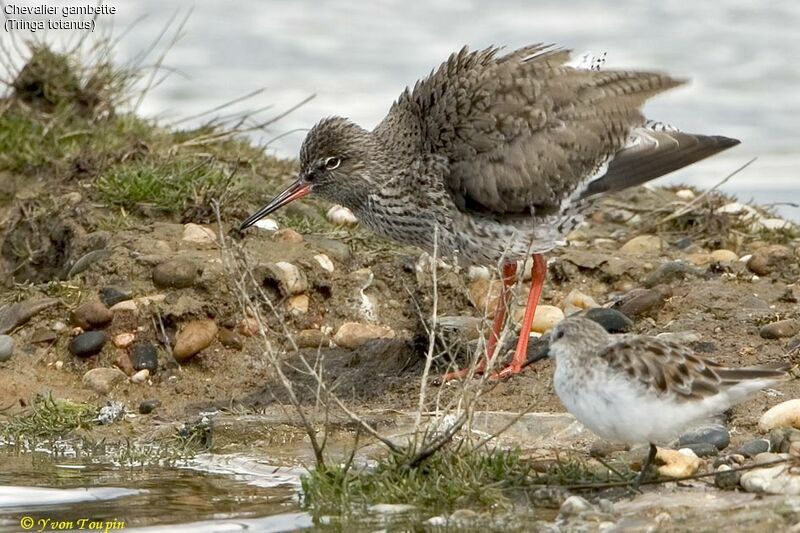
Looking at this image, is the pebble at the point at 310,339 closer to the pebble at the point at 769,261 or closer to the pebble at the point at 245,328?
the pebble at the point at 245,328

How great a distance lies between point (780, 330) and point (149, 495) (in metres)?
3.67

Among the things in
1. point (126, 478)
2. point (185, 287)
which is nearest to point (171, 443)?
point (126, 478)

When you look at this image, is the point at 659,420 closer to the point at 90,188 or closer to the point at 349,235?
the point at 349,235

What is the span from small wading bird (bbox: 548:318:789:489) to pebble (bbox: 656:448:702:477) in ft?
0.35

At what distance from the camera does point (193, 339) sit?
8.47m

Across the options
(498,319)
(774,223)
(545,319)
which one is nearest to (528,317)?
(498,319)

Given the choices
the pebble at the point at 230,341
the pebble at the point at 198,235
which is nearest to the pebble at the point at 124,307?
the pebble at the point at 230,341

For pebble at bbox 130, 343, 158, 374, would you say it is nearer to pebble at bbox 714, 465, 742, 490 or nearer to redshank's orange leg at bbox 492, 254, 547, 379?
redshank's orange leg at bbox 492, 254, 547, 379

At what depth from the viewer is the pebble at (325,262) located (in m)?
9.09

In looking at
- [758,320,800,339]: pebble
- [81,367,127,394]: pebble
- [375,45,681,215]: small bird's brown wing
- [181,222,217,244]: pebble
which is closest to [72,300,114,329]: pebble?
[81,367,127,394]: pebble

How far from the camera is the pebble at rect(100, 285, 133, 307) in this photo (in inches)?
341

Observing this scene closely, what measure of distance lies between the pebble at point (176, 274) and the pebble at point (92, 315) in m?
0.38

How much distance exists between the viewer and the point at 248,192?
9938 millimetres

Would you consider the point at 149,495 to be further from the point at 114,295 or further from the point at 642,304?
the point at 642,304
